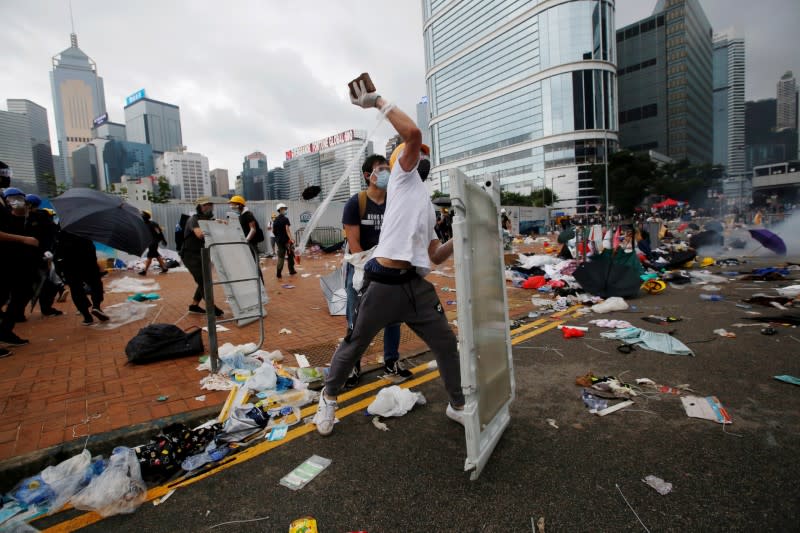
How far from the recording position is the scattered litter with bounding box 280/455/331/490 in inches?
83.4

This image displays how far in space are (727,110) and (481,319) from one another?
617 feet

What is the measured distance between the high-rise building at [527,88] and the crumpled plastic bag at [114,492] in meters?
79.3

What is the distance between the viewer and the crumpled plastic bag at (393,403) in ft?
9.26

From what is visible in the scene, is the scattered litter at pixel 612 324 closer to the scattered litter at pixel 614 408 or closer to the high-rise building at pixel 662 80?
the scattered litter at pixel 614 408

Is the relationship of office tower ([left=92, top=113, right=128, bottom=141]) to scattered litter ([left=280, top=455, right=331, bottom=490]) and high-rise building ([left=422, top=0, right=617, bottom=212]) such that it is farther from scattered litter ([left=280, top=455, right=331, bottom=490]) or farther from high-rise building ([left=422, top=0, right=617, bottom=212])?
scattered litter ([left=280, top=455, right=331, bottom=490])

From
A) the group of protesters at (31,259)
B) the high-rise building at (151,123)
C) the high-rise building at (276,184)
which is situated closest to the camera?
the group of protesters at (31,259)

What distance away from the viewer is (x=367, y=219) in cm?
331

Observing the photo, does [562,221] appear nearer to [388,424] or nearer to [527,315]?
[527,315]

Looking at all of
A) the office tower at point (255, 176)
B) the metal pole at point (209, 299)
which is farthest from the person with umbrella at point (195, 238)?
the office tower at point (255, 176)

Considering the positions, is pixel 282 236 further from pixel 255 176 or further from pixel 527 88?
pixel 527 88

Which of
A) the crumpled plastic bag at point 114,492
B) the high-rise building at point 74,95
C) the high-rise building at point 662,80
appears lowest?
the crumpled plastic bag at point 114,492

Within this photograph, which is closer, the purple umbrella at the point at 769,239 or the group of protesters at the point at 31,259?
the group of protesters at the point at 31,259

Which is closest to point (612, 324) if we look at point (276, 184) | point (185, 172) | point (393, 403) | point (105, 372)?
point (393, 403)

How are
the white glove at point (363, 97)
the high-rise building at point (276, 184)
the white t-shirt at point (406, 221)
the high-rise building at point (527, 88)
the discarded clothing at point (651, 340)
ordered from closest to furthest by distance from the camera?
the white glove at point (363, 97)
the white t-shirt at point (406, 221)
the discarded clothing at point (651, 340)
the high-rise building at point (276, 184)
the high-rise building at point (527, 88)
